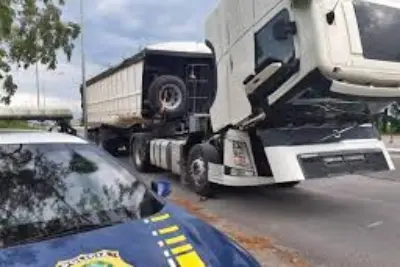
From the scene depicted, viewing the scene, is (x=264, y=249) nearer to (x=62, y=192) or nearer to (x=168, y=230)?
(x=62, y=192)

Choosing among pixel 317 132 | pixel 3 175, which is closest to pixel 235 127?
pixel 317 132

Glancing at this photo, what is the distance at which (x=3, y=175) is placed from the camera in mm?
4414

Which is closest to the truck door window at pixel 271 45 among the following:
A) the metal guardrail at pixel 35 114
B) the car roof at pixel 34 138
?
the metal guardrail at pixel 35 114

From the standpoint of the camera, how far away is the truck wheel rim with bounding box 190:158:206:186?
A: 11334 millimetres

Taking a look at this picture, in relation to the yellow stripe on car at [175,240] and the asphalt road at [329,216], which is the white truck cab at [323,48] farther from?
the yellow stripe on car at [175,240]

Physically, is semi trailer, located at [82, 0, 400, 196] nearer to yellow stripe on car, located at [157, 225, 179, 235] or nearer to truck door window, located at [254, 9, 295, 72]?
truck door window, located at [254, 9, 295, 72]

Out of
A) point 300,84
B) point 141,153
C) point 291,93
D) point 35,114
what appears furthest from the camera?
point 141,153

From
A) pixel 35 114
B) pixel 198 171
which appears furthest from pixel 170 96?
pixel 35 114

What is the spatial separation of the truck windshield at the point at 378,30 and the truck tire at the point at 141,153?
26.8 feet

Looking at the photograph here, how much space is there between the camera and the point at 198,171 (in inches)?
454

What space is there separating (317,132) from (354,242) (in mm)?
2559

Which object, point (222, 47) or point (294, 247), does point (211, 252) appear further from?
point (222, 47)

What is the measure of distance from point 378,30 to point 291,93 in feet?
4.51

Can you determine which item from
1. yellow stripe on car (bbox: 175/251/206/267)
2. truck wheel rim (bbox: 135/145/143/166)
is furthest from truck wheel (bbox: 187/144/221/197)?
yellow stripe on car (bbox: 175/251/206/267)
